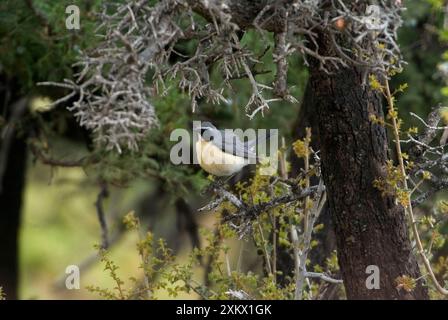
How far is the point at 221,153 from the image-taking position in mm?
4430

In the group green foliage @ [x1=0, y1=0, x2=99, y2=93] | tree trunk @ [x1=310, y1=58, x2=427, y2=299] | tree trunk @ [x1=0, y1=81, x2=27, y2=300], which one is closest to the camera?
tree trunk @ [x1=310, y1=58, x2=427, y2=299]

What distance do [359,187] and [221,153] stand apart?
88cm

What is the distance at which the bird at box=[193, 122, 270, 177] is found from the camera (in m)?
4.41

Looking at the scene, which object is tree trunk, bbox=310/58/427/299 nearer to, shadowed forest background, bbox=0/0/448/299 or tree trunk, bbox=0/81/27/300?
shadowed forest background, bbox=0/0/448/299

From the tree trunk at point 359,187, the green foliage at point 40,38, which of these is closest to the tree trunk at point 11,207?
the green foliage at point 40,38

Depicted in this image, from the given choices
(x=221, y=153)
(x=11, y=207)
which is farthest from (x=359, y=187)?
(x=11, y=207)

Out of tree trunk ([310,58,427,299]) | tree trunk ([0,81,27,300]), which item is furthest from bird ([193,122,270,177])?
tree trunk ([0,81,27,300])

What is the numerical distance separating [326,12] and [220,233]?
1.71m

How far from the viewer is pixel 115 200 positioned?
9.05 meters

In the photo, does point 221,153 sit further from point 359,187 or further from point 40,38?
point 40,38

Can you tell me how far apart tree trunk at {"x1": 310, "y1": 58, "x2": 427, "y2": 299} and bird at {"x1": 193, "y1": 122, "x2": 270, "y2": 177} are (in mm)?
663

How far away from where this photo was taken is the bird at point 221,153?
4410 mm

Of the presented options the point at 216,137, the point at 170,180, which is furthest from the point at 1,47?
the point at 216,137

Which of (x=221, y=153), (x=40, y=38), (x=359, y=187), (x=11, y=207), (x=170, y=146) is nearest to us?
(x=359, y=187)
